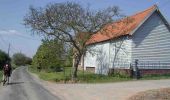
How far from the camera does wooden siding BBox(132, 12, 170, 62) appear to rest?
32.2 meters

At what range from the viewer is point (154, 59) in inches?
1283

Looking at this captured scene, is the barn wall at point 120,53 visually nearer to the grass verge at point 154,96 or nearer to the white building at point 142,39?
the white building at point 142,39

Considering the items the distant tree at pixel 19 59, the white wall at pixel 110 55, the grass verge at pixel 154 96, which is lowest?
the grass verge at pixel 154 96

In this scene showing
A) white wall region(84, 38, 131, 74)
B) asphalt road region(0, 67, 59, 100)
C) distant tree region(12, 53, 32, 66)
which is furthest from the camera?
distant tree region(12, 53, 32, 66)

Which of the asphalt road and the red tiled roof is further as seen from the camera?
the red tiled roof

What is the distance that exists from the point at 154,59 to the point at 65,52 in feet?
26.4

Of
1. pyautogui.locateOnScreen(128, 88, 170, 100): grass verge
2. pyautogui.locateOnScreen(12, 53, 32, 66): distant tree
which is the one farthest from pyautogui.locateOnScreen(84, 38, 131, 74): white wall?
pyautogui.locateOnScreen(12, 53, 32, 66): distant tree

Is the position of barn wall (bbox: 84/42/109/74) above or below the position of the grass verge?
above

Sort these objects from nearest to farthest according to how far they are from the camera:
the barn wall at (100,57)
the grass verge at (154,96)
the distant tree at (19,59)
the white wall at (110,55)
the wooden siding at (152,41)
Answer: the grass verge at (154,96) < the wooden siding at (152,41) < the white wall at (110,55) < the barn wall at (100,57) < the distant tree at (19,59)

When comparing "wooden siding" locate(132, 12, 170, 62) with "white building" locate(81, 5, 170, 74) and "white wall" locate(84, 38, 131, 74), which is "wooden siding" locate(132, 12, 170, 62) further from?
"white wall" locate(84, 38, 131, 74)

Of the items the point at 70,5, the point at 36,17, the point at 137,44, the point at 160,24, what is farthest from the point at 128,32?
the point at 36,17

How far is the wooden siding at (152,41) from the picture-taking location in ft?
105

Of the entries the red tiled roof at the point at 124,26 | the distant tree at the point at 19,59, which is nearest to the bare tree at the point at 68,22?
the red tiled roof at the point at 124,26

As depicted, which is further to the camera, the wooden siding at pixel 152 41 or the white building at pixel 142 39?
the wooden siding at pixel 152 41
